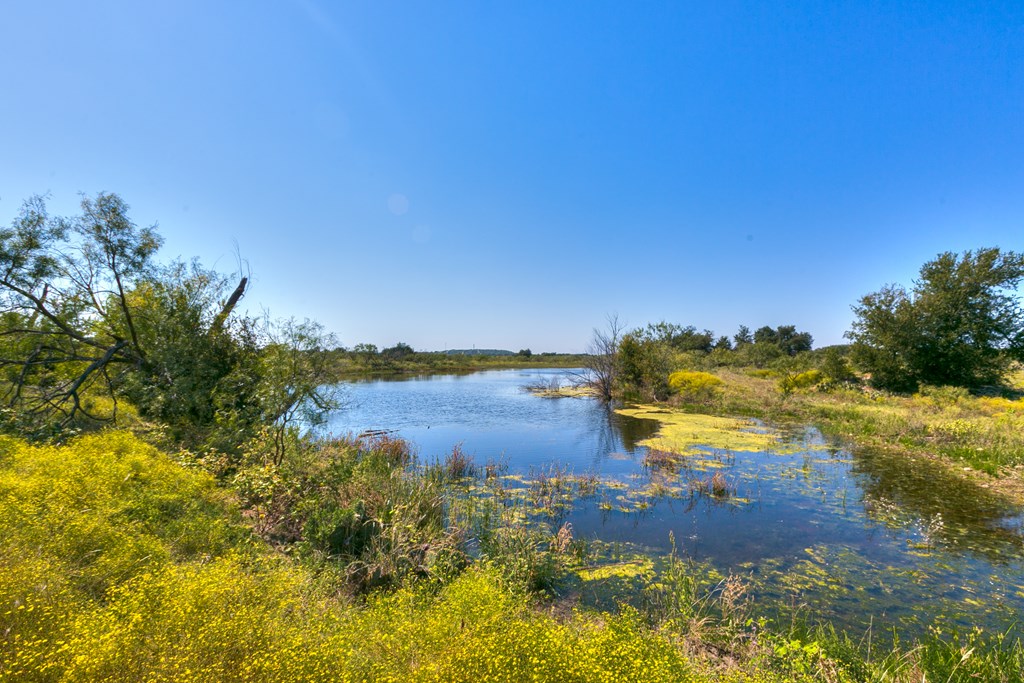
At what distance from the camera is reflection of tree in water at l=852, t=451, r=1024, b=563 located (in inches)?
283

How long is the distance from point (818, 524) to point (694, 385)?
59.7ft

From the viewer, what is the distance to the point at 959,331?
2200 centimetres

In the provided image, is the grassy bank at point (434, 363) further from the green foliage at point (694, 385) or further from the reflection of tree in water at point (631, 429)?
the reflection of tree in water at point (631, 429)

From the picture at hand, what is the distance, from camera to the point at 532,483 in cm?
1003

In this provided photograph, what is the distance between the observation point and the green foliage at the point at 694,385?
24500 millimetres

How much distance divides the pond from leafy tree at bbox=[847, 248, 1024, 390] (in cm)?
1353

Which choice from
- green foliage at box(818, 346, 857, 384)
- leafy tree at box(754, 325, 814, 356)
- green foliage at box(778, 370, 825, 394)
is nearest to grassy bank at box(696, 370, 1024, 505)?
green foliage at box(778, 370, 825, 394)

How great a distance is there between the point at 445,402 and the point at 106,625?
1004 inches

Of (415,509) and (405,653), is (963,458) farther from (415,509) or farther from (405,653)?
(405,653)

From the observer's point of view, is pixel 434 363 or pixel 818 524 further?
pixel 434 363

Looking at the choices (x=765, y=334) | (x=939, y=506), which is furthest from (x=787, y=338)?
(x=939, y=506)

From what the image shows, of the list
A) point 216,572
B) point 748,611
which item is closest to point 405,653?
point 216,572

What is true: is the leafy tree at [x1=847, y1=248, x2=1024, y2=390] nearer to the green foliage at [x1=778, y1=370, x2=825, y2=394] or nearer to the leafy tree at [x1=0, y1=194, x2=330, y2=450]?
the green foliage at [x1=778, y1=370, x2=825, y2=394]

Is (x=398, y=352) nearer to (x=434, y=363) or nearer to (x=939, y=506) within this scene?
(x=434, y=363)
